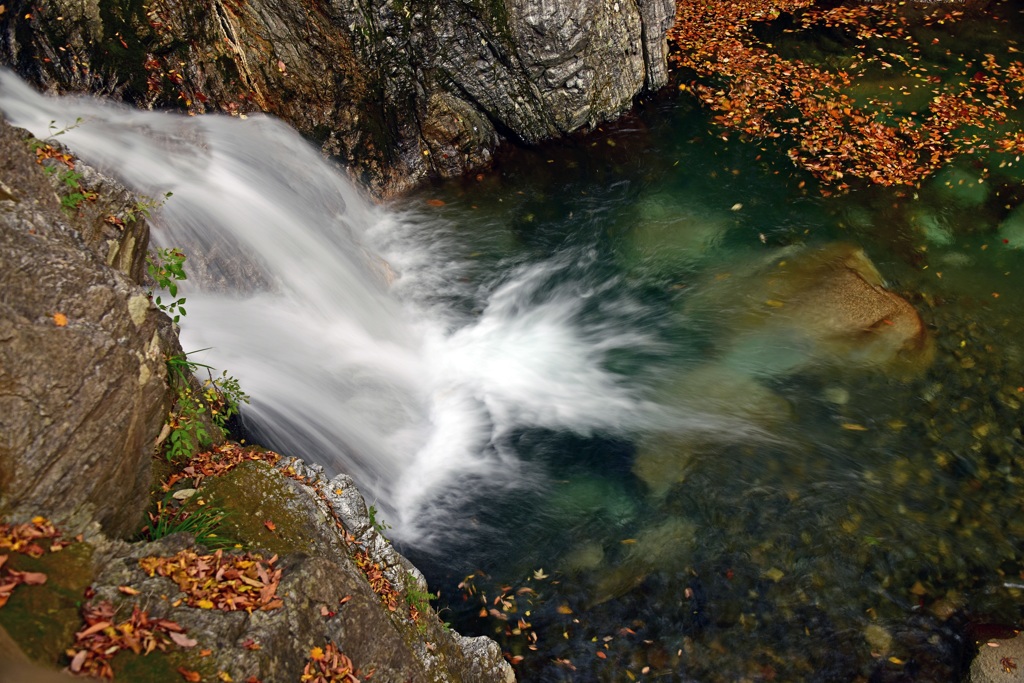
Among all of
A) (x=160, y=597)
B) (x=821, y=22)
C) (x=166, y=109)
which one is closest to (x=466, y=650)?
(x=160, y=597)

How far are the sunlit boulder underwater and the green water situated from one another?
1.2 inches

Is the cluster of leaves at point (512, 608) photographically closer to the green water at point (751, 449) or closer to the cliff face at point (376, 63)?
the green water at point (751, 449)

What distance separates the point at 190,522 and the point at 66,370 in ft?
3.81

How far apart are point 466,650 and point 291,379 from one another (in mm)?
3200

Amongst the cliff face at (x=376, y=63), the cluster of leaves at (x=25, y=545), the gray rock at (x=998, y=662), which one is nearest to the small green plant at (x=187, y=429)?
the cluster of leaves at (x=25, y=545)

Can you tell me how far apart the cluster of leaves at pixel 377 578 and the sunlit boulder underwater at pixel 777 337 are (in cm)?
313

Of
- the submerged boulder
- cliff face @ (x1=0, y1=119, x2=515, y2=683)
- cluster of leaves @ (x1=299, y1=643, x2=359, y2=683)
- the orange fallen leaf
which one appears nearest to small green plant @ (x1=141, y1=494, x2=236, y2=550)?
cliff face @ (x1=0, y1=119, x2=515, y2=683)

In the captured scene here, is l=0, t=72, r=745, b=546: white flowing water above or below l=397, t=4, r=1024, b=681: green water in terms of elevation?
above

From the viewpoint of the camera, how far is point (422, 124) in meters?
11.1

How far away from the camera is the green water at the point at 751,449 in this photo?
6.50 meters

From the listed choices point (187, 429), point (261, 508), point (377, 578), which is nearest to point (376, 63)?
point (187, 429)

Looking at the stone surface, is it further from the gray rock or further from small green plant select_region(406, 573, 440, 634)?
the gray rock

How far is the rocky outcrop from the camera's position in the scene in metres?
3.99

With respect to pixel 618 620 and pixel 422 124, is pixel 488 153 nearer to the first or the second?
pixel 422 124
